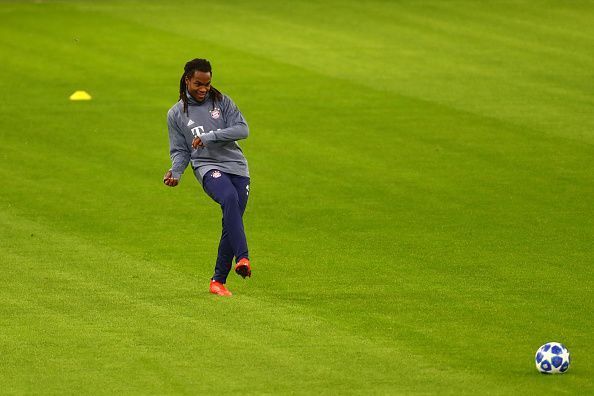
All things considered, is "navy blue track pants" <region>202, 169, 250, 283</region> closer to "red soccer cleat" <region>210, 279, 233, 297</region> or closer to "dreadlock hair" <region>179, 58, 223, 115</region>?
"red soccer cleat" <region>210, 279, 233, 297</region>

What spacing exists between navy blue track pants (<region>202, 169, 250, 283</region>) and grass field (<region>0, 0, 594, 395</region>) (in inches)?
14.8

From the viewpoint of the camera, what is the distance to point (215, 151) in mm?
12711

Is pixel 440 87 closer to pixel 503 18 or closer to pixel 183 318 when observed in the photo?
pixel 503 18

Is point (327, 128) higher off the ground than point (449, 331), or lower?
higher

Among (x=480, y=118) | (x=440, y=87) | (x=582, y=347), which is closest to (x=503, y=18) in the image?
(x=440, y=87)

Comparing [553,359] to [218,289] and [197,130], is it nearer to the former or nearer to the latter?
[218,289]

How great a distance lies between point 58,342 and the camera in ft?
37.1

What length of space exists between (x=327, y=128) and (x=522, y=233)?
5719 mm

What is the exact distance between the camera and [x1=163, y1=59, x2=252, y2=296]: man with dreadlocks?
12.5 metres

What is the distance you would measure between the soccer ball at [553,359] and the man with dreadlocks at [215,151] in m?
2.97

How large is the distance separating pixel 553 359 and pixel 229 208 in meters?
3.40

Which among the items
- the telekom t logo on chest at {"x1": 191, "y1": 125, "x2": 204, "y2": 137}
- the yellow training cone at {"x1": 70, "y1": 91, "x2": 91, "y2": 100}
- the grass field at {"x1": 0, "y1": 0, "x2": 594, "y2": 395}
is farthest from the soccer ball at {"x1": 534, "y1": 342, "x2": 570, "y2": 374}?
the yellow training cone at {"x1": 70, "y1": 91, "x2": 91, "y2": 100}

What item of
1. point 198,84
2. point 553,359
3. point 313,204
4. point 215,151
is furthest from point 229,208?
point 313,204

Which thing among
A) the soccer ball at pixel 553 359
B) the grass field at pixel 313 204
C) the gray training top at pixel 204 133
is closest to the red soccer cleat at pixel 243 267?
the grass field at pixel 313 204
